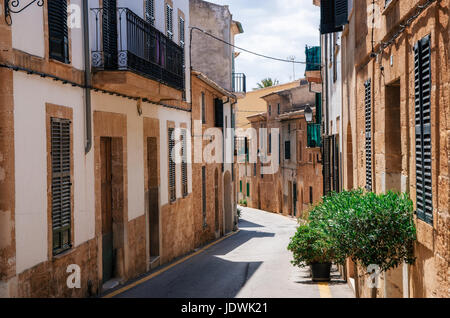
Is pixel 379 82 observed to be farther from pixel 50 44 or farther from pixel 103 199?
pixel 103 199

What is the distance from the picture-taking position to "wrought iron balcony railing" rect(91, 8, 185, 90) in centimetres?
1208

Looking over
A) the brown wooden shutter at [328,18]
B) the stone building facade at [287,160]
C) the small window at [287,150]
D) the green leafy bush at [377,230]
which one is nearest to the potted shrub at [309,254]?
the brown wooden shutter at [328,18]

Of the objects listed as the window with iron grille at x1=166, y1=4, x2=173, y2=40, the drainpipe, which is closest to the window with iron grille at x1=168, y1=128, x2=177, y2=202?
the window with iron grille at x1=166, y1=4, x2=173, y2=40

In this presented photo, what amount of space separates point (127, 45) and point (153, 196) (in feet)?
18.5

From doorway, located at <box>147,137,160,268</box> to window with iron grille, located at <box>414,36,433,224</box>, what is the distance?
35.7ft

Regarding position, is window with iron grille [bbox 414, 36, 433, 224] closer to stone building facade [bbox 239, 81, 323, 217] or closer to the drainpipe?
the drainpipe

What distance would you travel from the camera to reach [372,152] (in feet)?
A: 32.8

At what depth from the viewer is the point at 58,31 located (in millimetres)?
9992

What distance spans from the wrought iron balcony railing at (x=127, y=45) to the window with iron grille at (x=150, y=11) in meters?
1.46

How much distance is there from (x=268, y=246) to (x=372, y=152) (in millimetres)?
13360

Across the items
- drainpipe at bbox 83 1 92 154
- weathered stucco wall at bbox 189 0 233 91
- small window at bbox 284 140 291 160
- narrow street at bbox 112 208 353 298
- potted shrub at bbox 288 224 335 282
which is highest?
weathered stucco wall at bbox 189 0 233 91

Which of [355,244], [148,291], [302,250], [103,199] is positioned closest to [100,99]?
[103,199]

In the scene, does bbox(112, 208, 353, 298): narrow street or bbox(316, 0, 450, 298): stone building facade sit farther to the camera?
bbox(112, 208, 353, 298): narrow street

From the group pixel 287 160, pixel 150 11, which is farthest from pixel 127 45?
pixel 287 160
